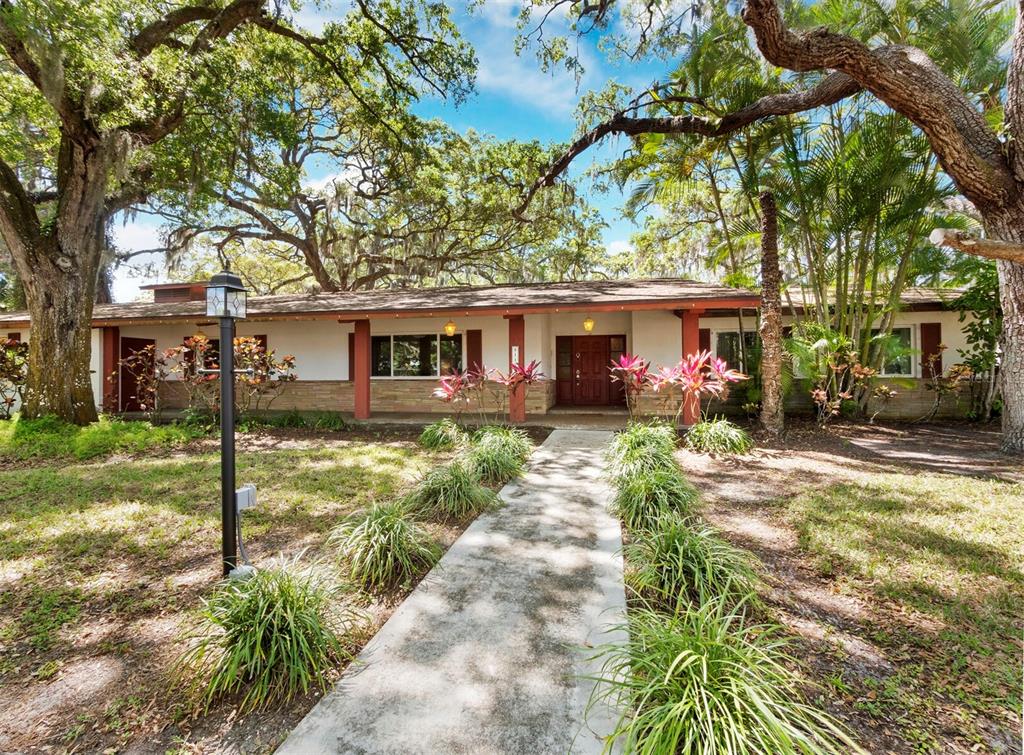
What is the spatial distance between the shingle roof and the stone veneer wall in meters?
2.19

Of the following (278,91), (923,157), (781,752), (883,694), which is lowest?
(883,694)

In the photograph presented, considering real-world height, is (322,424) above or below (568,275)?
below

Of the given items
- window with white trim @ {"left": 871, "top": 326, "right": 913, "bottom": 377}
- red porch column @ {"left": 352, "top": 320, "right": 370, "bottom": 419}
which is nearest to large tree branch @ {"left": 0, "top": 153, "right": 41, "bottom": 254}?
red porch column @ {"left": 352, "top": 320, "right": 370, "bottom": 419}

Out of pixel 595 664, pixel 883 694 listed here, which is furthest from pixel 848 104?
pixel 595 664

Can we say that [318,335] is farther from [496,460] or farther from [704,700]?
[704,700]

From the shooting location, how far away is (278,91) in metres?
10.2

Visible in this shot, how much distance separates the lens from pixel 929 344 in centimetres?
1060

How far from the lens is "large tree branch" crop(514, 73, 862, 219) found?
6.42 m

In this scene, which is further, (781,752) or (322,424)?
(322,424)

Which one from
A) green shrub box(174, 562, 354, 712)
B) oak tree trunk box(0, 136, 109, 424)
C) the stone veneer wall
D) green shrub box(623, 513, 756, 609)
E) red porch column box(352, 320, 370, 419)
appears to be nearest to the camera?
green shrub box(174, 562, 354, 712)

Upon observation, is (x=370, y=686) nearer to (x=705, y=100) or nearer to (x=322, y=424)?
(x=322, y=424)

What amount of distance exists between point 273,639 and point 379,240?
55.5ft

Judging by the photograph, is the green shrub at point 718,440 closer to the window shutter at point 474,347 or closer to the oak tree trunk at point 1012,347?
the oak tree trunk at point 1012,347

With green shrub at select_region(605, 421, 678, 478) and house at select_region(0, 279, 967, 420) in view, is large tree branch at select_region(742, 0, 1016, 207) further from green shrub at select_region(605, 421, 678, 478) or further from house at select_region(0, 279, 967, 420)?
green shrub at select_region(605, 421, 678, 478)
